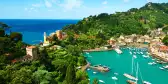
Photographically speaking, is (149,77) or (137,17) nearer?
(149,77)

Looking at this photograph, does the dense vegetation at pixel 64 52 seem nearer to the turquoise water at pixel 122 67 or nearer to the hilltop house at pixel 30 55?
the hilltop house at pixel 30 55

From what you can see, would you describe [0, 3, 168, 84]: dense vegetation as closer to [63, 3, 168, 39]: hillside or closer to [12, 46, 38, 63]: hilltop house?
[63, 3, 168, 39]: hillside

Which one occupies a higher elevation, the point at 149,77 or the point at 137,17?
the point at 137,17

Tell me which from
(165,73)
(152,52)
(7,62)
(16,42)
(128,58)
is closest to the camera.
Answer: (7,62)

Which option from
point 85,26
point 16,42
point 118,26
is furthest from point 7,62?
point 118,26

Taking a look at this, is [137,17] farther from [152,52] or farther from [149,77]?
[149,77]

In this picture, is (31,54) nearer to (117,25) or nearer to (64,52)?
(64,52)

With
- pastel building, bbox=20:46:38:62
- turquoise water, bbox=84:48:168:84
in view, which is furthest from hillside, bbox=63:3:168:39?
pastel building, bbox=20:46:38:62
